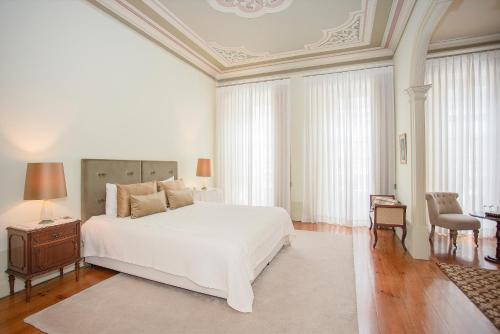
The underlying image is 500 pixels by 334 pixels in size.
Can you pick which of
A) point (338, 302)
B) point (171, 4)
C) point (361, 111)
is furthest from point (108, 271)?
point (361, 111)

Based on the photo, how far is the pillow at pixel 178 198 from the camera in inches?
153

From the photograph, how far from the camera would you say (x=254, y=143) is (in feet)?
19.8

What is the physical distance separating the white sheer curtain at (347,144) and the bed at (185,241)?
196 cm

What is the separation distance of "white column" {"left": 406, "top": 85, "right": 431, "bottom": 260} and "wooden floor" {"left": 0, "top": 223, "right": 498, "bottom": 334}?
0.71 feet

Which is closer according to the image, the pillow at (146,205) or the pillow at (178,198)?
the pillow at (146,205)

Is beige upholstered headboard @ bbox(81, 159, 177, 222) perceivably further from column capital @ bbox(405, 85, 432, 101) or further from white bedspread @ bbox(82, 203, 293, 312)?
column capital @ bbox(405, 85, 432, 101)

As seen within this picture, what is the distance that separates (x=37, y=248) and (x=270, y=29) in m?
4.40

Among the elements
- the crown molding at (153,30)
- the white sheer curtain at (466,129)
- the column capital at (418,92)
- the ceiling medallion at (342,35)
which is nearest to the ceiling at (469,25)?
the white sheer curtain at (466,129)

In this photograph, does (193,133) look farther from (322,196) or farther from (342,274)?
(342,274)

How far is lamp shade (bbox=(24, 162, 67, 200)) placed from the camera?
2.48m

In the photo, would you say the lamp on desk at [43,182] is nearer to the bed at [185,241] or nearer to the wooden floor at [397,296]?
the bed at [185,241]

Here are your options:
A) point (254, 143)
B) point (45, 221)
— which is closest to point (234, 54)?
point (254, 143)

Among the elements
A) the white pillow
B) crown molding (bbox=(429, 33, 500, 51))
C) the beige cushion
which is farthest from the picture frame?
the white pillow

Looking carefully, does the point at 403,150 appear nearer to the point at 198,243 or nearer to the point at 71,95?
the point at 198,243
